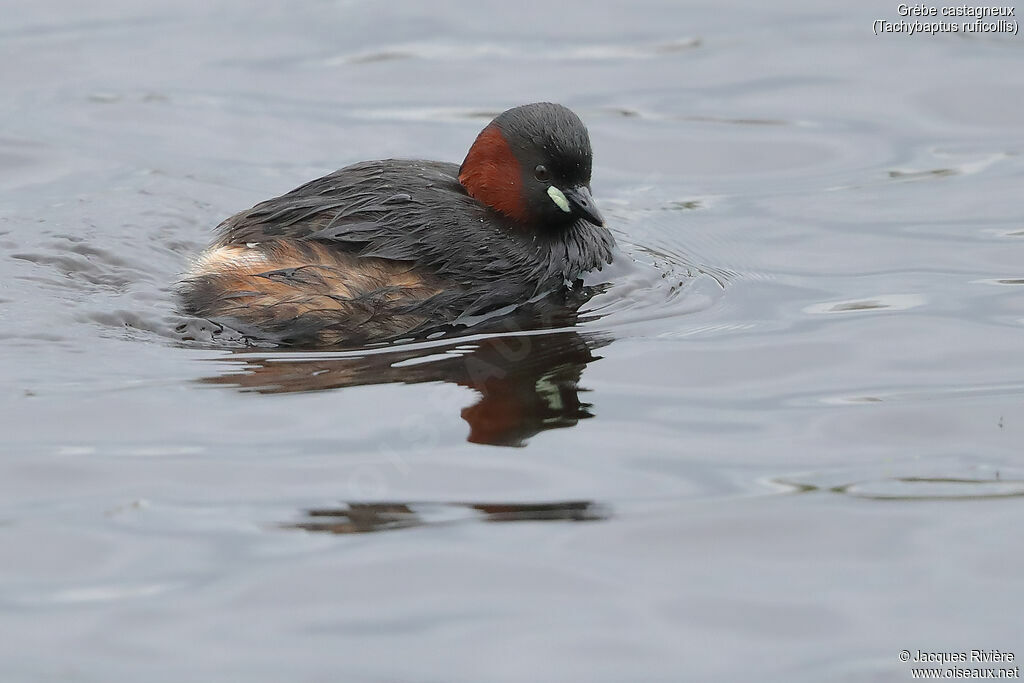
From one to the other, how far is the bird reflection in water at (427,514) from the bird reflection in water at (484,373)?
1.81 ft

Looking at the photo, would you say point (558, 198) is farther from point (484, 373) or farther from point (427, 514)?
point (427, 514)

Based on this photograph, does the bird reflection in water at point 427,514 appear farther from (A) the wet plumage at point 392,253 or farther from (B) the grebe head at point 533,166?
(B) the grebe head at point 533,166

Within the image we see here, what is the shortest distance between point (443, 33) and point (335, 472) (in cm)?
752

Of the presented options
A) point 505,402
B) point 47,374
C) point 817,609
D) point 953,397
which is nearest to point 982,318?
point 953,397

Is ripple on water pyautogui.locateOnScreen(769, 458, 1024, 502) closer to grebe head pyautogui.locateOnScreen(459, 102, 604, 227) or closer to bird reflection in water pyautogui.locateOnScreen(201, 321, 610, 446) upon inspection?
bird reflection in water pyautogui.locateOnScreen(201, 321, 610, 446)

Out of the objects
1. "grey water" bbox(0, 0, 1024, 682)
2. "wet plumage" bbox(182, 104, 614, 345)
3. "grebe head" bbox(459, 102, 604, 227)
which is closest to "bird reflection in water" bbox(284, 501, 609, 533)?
"grey water" bbox(0, 0, 1024, 682)

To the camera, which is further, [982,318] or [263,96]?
[263,96]

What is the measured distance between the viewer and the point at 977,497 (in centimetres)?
542

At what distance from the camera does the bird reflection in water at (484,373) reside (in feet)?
19.9

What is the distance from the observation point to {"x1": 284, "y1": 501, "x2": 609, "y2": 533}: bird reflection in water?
5164mm

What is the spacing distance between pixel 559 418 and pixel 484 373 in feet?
1.74

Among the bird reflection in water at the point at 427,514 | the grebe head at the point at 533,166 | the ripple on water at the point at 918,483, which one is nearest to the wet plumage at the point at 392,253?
the grebe head at the point at 533,166

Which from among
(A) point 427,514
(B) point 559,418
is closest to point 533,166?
(B) point 559,418

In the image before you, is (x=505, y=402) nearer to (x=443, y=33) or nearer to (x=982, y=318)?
(x=982, y=318)
